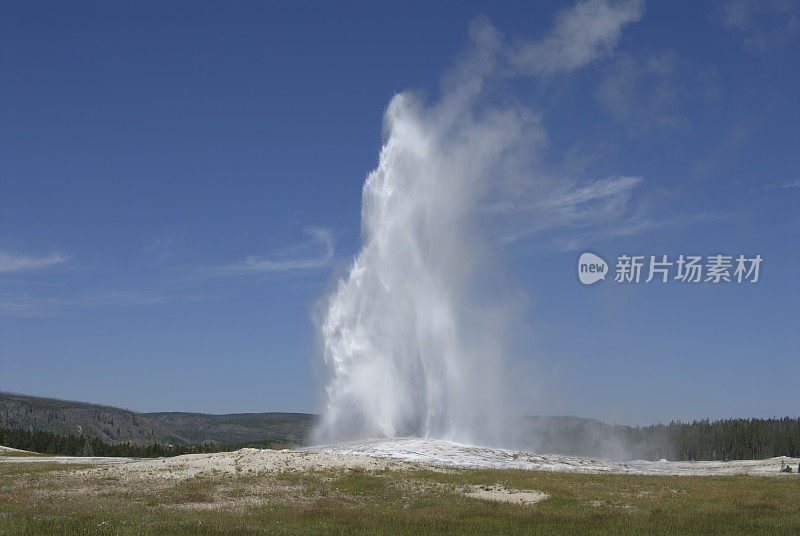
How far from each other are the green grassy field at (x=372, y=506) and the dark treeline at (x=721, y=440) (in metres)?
97.3

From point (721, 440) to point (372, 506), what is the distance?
5145 inches

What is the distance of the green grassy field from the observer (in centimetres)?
2392

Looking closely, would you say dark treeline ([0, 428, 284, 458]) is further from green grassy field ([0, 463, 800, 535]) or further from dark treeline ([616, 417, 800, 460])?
dark treeline ([616, 417, 800, 460])

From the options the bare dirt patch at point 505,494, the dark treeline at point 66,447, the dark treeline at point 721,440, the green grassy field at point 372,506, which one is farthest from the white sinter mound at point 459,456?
the dark treeline at point 721,440

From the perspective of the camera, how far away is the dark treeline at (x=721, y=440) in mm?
126938

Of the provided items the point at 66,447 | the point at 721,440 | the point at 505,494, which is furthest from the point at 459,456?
the point at 721,440

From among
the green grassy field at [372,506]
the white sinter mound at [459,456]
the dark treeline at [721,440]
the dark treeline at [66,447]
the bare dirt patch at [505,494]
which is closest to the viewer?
the green grassy field at [372,506]

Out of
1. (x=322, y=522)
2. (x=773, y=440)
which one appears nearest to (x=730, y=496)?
(x=322, y=522)

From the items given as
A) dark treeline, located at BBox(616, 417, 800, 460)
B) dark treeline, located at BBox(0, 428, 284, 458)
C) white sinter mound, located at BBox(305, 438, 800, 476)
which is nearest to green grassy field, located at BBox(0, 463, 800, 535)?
white sinter mound, located at BBox(305, 438, 800, 476)

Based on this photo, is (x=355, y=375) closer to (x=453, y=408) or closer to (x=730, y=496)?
(x=453, y=408)

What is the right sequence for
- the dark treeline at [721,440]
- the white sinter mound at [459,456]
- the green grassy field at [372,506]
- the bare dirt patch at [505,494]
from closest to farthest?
the green grassy field at [372,506], the bare dirt patch at [505,494], the white sinter mound at [459,456], the dark treeline at [721,440]

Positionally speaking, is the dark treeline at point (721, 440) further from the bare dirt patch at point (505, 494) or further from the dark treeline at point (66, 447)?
the bare dirt patch at point (505, 494)

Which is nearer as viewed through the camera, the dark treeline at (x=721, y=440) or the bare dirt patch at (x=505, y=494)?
the bare dirt patch at (x=505, y=494)

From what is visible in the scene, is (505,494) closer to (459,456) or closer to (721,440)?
(459,456)
